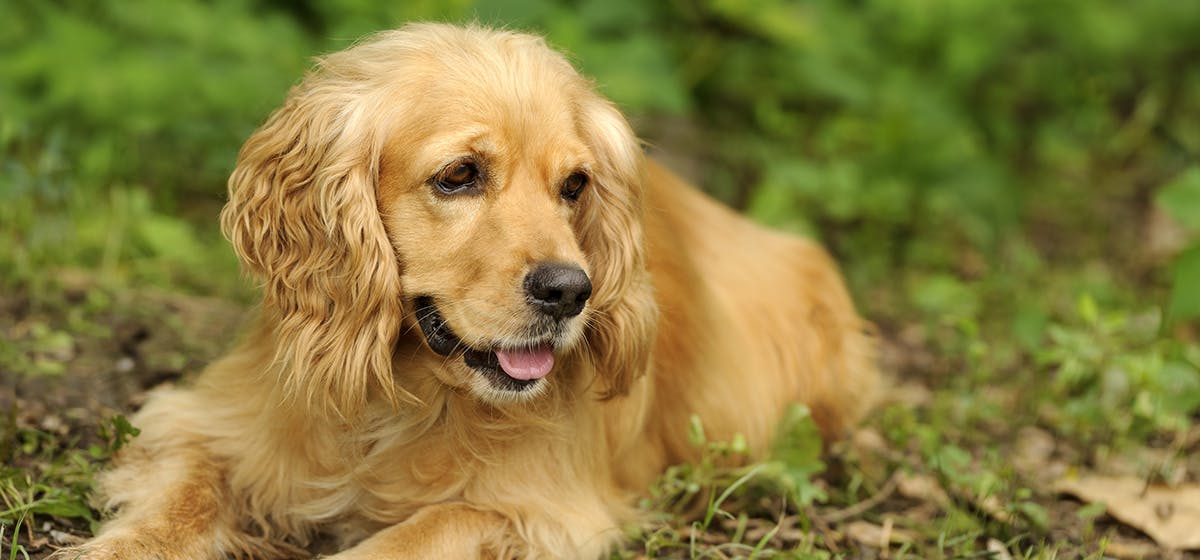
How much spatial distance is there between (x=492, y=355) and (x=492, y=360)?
15 millimetres

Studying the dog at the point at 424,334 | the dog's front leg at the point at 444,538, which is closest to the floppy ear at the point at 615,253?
the dog at the point at 424,334

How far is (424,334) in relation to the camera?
Answer: 3320 millimetres

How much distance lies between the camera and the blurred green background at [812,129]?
5.44 m

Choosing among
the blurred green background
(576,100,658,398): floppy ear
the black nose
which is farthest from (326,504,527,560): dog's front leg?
the blurred green background

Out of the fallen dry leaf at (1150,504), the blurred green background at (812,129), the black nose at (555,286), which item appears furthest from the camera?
the blurred green background at (812,129)

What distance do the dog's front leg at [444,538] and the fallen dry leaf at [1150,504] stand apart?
189 centimetres

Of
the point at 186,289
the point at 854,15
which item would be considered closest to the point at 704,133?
the point at 854,15

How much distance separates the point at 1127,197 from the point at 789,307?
15.4 ft

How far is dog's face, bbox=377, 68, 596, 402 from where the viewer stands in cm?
313

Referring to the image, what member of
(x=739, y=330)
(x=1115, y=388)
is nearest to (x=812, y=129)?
(x=1115, y=388)

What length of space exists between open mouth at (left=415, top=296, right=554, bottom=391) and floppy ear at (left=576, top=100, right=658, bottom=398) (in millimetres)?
256

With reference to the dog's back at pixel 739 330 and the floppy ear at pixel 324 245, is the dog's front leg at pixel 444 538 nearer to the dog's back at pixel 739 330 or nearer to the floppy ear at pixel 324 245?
the floppy ear at pixel 324 245

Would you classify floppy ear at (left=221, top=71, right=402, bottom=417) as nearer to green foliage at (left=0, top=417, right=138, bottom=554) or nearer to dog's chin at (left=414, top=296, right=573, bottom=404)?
dog's chin at (left=414, top=296, right=573, bottom=404)

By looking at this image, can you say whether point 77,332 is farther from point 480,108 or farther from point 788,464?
point 788,464
